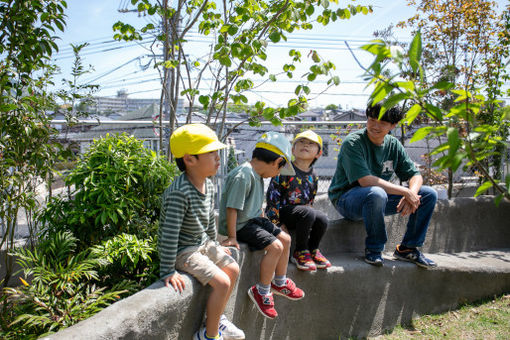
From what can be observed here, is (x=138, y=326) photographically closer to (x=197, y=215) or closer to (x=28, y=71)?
(x=197, y=215)

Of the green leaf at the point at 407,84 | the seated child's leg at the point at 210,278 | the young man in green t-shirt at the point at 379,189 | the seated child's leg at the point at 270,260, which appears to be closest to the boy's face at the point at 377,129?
the young man in green t-shirt at the point at 379,189

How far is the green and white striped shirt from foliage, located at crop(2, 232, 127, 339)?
1.08ft

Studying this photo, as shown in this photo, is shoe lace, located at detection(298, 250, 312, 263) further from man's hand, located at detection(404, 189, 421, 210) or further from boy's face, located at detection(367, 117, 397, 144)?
boy's face, located at detection(367, 117, 397, 144)

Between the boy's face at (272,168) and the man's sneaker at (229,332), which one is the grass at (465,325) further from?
the boy's face at (272,168)

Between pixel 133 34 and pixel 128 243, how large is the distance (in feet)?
6.01

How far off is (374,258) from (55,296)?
2.35 meters

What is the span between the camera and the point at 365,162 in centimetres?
343

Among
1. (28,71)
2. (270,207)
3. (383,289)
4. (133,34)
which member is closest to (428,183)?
(383,289)

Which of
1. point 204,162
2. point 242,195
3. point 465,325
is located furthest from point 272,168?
point 465,325

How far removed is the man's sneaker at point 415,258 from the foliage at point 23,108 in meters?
2.92

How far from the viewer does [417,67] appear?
1133 mm

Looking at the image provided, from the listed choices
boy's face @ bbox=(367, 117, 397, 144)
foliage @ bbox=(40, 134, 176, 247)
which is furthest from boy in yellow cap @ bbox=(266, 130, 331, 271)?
foliage @ bbox=(40, 134, 176, 247)

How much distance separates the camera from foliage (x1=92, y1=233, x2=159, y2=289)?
242 cm

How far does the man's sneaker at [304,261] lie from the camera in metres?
3.03
